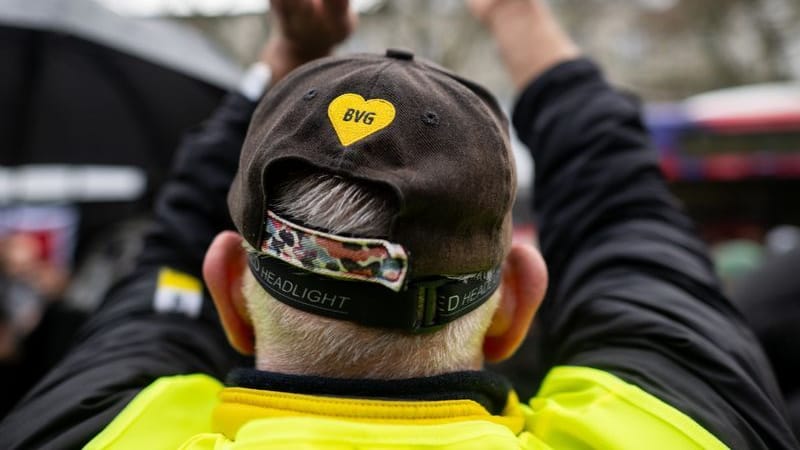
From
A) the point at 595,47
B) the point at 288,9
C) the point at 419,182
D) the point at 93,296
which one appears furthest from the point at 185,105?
the point at 595,47

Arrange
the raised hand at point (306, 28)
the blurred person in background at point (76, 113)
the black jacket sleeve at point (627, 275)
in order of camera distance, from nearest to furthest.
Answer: the black jacket sleeve at point (627, 275), the raised hand at point (306, 28), the blurred person in background at point (76, 113)

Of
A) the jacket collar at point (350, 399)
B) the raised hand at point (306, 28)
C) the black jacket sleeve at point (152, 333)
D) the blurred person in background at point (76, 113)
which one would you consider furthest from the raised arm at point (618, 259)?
the blurred person in background at point (76, 113)

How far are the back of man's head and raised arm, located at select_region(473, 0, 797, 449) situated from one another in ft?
1.11

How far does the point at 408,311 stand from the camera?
101 cm

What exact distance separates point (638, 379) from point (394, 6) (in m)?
13.8

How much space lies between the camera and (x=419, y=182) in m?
0.96

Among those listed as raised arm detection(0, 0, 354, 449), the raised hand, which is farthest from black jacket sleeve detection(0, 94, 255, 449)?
the raised hand

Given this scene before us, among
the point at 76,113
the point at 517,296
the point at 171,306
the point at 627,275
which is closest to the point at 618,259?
the point at 627,275

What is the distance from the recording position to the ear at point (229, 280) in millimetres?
1238

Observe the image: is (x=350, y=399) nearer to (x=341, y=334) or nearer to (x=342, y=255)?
(x=341, y=334)

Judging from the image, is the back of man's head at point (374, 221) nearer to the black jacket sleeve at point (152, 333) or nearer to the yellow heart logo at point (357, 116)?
the yellow heart logo at point (357, 116)

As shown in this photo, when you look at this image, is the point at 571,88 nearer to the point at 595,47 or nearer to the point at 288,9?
the point at 288,9

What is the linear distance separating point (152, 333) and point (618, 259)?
2.93ft

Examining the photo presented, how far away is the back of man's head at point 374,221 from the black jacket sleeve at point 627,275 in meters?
0.33
